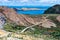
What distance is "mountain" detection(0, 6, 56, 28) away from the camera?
7.91 ft

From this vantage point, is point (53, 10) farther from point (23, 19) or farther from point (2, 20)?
point (2, 20)

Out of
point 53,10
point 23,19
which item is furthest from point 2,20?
point 53,10

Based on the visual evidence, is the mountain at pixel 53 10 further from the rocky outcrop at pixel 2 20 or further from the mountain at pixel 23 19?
the rocky outcrop at pixel 2 20

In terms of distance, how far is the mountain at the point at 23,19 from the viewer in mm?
2411

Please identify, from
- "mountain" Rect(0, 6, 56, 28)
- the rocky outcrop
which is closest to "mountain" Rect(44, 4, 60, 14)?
"mountain" Rect(0, 6, 56, 28)

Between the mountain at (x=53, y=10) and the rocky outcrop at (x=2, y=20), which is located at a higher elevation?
the mountain at (x=53, y=10)

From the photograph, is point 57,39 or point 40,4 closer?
point 57,39

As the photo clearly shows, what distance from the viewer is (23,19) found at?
244cm

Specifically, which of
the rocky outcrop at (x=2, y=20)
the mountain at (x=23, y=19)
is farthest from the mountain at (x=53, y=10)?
the rocky outcrop at (x=2, y=20)

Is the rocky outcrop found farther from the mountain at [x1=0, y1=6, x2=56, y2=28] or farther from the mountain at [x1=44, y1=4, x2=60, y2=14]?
the mountain at [x1=44, y1=4, x2=60, y2=14]

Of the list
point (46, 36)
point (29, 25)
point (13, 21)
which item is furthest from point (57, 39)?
point (13, 21)

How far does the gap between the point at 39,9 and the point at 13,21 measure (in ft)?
0.96

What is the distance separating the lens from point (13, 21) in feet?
7.89

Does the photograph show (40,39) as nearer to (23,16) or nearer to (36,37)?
(36,37)
